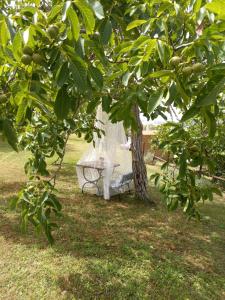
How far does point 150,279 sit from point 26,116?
2.71m

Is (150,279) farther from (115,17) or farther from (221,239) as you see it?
(115,17)

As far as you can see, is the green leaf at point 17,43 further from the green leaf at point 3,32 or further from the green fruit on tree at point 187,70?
the green fruit on tree at point 187,70

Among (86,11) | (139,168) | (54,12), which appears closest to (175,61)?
(86,11)

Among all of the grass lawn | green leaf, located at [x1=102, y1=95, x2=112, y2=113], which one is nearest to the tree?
green leaf, located at [x1=102, y1=95, x2=112, y2=113]

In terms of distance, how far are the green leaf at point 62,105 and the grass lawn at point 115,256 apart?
2362mm

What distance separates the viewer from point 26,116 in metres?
1.64

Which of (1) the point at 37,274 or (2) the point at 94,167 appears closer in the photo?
(1) the point at 37,274

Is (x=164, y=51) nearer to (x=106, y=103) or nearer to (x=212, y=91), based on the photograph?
(x=212, y=91)

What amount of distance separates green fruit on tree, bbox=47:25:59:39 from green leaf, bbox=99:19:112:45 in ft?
1.09

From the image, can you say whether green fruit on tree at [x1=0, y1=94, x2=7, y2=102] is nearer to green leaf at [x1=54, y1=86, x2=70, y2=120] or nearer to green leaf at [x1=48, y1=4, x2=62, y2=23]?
green leaf at [x1=54, y1=86, x2=70, y2=120]

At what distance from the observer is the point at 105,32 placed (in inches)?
65.7

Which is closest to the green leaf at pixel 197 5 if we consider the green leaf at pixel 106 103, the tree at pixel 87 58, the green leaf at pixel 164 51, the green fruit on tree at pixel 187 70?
the tree at pixel 87 58

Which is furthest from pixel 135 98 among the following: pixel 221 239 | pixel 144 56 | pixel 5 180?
pixel 5 180

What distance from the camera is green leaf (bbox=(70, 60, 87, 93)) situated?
1.29 metres
